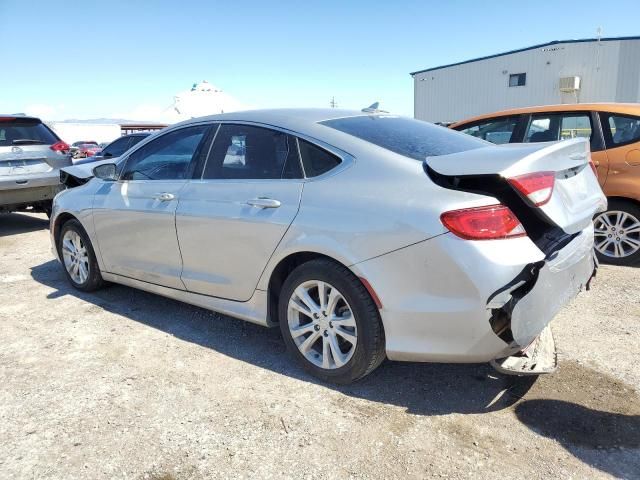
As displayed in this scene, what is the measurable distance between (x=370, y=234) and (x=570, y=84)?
1001 inches

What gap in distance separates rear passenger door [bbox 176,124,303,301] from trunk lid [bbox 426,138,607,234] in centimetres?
93

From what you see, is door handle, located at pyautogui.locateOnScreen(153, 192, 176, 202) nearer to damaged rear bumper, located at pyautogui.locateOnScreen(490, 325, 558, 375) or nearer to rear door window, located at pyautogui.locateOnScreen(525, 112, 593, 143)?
damaged rear bumper, located at pyautogui.locateOnScreen(490, 325, 558, 375)

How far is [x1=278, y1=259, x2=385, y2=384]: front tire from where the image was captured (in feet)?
8.85

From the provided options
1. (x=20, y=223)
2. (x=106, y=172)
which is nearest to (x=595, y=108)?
(x=106, y=172)

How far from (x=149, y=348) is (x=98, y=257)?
4.31ft

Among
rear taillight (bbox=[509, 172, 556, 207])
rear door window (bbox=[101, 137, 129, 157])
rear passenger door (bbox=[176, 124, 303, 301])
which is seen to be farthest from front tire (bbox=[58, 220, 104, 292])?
rear door window (bbox=[101, 137, 129, 157])

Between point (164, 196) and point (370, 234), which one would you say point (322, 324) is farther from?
point (164, 196)

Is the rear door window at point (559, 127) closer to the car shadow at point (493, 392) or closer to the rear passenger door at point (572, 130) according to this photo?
the rear passenger door at point (572, 130)

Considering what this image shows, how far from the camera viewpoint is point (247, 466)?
2.31 m

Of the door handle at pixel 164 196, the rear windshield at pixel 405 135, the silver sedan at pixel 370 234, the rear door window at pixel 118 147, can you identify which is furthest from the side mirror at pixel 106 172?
the rear door window at pixel 118 147

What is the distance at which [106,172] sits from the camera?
4258mm

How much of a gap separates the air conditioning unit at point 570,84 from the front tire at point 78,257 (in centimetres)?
2497

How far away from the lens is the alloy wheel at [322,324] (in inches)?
112

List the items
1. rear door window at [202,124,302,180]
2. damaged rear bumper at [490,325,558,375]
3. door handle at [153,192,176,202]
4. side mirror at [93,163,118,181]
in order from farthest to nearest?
1. side mirror at [93,163,118,181]
2. door handle at [153,192,176,202]
3. rear door window at [202,124,302,180]
4. damaged rear bumper at [490,325,558,375]
